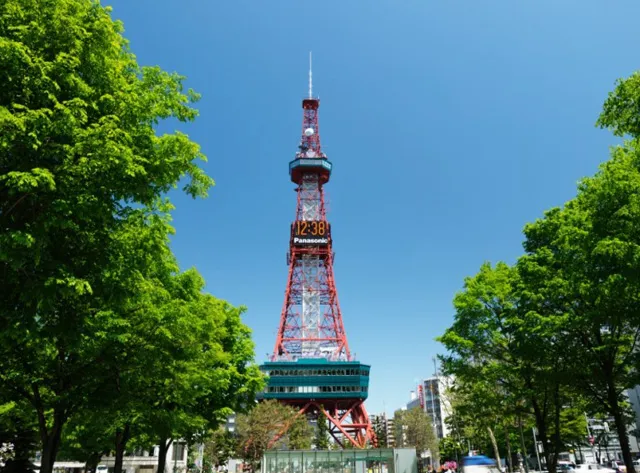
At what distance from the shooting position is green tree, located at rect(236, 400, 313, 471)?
2009 inches

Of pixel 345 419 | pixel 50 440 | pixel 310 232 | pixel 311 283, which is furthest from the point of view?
pixel 310 232

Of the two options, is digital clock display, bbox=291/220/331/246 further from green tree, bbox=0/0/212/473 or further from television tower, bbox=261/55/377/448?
green tree, bbox=0/0/212/473

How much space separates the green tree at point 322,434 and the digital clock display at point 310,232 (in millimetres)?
32680

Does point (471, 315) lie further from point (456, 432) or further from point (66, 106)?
point (456, 432)

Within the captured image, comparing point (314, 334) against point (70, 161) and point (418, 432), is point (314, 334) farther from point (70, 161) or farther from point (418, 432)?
point (70, 161)

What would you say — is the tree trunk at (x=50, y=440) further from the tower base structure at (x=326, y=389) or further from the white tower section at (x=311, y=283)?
the white tower section at (x=311, y=283)

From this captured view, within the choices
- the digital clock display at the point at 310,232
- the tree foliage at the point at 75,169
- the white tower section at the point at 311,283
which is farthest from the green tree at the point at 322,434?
the tree foliage at the point at 75,169

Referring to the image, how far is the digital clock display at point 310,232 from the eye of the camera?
308 feet

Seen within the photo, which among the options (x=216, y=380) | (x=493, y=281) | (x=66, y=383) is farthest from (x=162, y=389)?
(x=493, y=281)

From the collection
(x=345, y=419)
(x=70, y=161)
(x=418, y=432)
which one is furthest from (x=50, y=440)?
(x=345, y=419)

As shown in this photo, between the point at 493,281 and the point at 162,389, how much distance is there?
17.1m

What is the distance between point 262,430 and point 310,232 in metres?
49.8

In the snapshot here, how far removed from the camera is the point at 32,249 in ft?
23.5

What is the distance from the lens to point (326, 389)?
266ft
